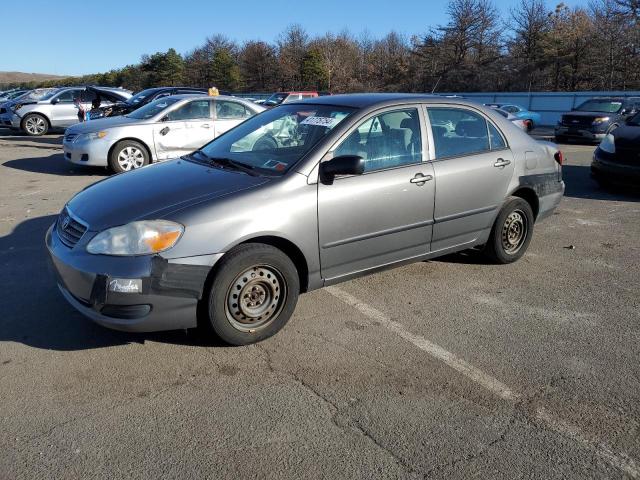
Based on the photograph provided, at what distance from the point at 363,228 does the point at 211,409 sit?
1.73 m

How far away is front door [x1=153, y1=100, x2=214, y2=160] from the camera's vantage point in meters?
9.88

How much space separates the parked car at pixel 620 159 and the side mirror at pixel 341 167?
662 cm

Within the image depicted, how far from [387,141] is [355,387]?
201 cm

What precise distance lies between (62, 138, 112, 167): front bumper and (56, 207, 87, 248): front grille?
20.6 feet

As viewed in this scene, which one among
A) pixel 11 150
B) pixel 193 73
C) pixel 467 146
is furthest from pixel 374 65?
pixel 467 146

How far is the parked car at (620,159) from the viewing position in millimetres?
8391

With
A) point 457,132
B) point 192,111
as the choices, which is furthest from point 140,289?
point 192,111

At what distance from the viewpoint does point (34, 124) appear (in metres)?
17.7

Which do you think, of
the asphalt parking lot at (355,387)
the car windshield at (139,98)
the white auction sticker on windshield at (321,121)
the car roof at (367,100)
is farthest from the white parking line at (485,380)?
the car windshield at (139,98)

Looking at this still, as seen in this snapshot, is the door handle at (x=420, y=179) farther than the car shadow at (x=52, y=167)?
No

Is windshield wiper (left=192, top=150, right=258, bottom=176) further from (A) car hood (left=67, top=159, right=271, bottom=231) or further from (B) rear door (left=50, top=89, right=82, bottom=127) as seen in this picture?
(B) rear door (left=50, top=89, right=82, bottom=127)

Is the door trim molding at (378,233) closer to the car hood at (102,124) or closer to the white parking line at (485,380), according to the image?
the white parking line at (485,380)

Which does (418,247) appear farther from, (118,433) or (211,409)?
(118,433)

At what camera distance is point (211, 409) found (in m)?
2.88
